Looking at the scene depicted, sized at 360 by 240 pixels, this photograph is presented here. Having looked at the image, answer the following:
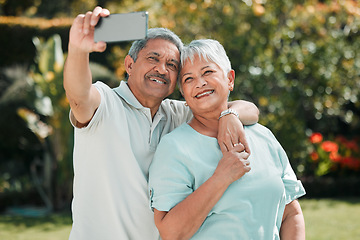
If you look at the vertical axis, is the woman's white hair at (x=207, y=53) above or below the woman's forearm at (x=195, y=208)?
above

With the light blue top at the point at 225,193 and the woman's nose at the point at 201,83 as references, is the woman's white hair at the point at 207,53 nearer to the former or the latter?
the woman's nose at the point at 201,83

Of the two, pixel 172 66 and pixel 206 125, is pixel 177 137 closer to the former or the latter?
pixel 206 125

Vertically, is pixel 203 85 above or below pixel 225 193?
above

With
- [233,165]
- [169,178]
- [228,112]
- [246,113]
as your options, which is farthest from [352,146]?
[169,178]

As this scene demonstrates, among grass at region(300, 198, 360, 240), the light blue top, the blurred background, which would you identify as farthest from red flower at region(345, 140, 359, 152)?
the light blue top

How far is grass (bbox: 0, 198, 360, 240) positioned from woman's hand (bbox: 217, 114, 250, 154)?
3.92 meters

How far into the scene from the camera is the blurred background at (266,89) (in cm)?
734

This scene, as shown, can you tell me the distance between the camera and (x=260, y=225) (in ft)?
6.29

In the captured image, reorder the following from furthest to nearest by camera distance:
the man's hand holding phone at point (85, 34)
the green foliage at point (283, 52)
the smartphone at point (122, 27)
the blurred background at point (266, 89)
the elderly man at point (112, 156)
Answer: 1. the green foliage at point (283, 52)
2. the blurred background at point (266, 89)
3. the elderly man at point (112, 156)
4. the man's hand holding phone at point (85, 34)
5. the smartphone at point (122, 27)

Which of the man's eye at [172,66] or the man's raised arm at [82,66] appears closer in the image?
the man's raised arm at [82,66]

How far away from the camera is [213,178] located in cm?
182

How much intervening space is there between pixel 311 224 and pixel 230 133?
467 cm

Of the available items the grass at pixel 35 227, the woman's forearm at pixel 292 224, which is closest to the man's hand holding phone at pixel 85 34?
the woman's forearm at pixel 292 224

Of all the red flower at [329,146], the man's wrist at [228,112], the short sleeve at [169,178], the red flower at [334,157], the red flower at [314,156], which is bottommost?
the red flower at [334,157]
